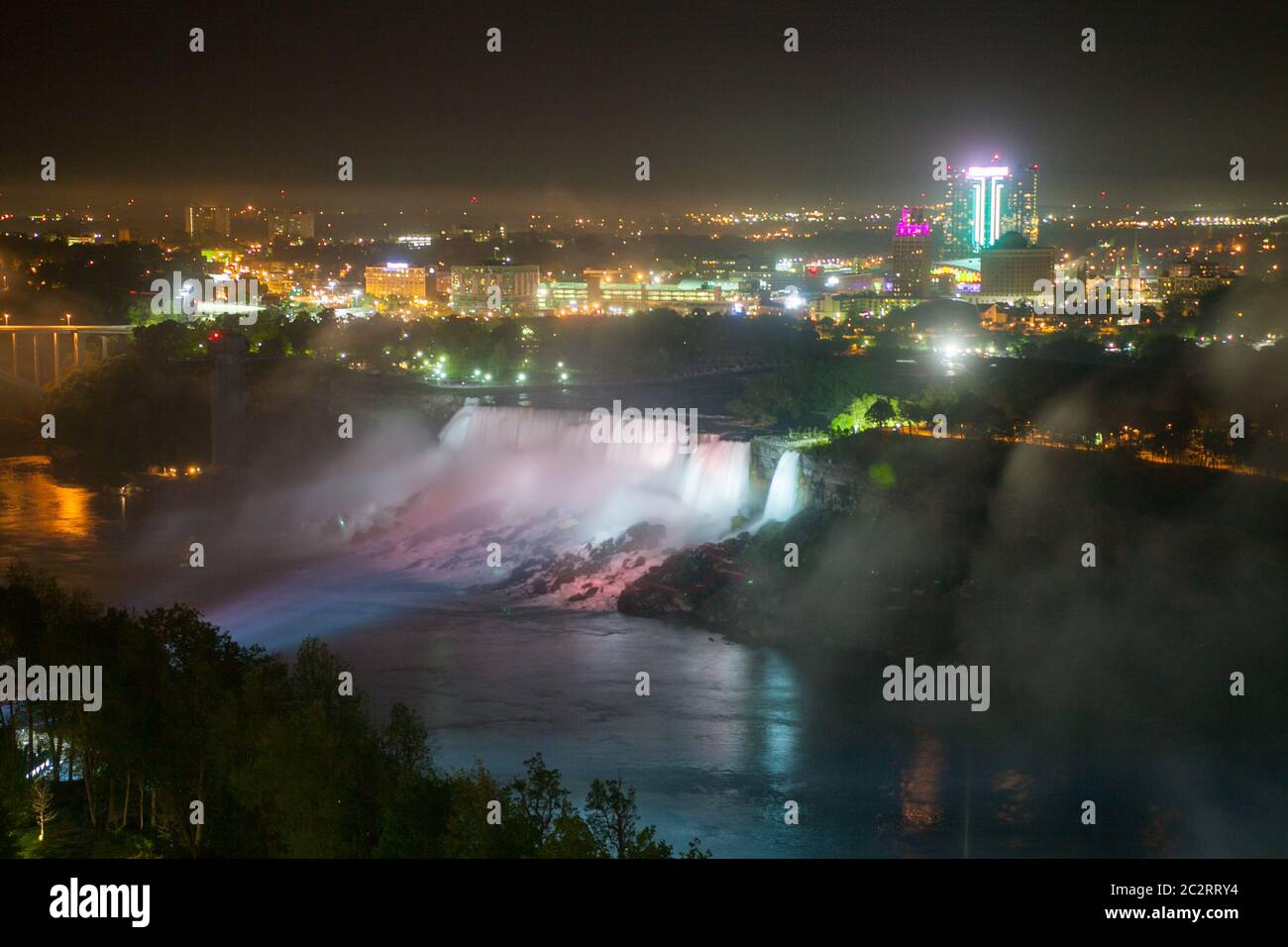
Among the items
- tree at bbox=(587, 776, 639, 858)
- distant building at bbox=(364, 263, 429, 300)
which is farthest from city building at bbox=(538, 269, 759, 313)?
tree at bbox=(587, 776, 639, 858)

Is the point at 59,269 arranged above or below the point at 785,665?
above

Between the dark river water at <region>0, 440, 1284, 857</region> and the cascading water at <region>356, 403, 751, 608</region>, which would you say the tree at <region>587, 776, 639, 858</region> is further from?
the cascading water at <region>356, 403, 751, 608</region>

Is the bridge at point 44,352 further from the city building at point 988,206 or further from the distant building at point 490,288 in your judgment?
the city building at point 988,206

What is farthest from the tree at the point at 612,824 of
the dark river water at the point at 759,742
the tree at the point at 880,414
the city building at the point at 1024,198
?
the city building at the point at 1024,198

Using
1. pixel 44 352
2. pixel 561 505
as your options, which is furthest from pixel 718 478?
pixel 44 352

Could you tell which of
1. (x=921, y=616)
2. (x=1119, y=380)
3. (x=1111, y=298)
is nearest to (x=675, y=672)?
(x=921, y=616)
